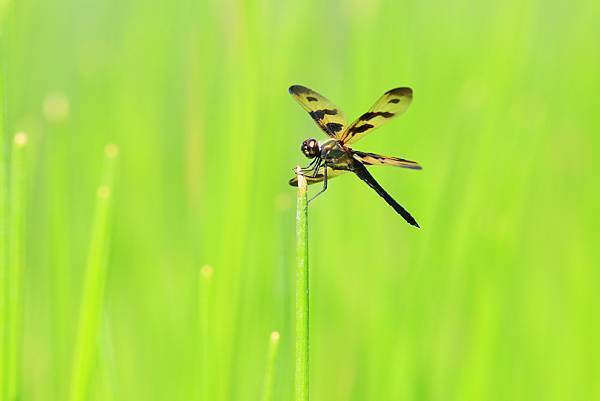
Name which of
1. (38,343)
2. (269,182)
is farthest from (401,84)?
(38,343)

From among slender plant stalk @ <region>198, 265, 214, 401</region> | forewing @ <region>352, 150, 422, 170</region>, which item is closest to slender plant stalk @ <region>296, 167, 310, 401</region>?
slender plant stalk @ <region>198, 265, 214, 401</region>

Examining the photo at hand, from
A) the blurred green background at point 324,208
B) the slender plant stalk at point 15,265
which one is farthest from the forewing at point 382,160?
the slender plant stalk at point 15,265

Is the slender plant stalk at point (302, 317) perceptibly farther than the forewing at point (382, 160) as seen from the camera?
No

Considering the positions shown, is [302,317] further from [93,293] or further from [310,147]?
[310,147]

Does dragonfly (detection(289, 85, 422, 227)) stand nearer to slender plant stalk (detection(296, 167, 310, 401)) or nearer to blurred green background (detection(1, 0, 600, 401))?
blurred green background (detection(1, 0, 600, 401))

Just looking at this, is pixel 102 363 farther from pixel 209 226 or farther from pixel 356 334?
pixel 356 334

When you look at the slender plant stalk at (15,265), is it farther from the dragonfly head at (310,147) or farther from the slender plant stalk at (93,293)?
the dragonfly head at (310,147)
